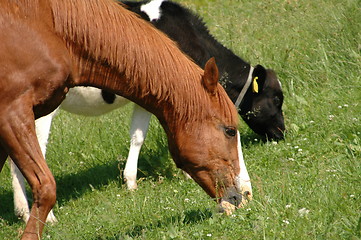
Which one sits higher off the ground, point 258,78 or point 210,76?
point 210,76

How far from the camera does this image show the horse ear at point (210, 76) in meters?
5.32

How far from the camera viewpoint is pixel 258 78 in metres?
8.31

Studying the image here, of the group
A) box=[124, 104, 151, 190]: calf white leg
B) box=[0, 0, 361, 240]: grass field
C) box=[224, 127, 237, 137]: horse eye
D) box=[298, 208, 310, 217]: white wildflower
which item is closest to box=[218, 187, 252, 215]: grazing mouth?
box=[0, 0, 361, 240]: grass field

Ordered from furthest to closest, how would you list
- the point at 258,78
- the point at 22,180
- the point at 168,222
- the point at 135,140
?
1. the point at 258,78
2. the point at 135,140
3. the point at 22,180
4. the point at 168,222

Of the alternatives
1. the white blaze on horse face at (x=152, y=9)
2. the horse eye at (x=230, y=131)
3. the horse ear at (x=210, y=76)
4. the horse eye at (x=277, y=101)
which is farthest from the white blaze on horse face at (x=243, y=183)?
the horse eye at (x=277, y=101)

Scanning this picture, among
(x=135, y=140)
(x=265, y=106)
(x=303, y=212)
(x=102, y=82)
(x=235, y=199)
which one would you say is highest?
(x=303, y=212)

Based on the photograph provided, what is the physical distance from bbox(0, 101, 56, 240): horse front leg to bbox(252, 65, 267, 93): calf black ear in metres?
Answer: 4.03

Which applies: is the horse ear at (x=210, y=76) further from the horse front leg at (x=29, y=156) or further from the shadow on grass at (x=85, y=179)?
the shadow on grass at (x=85, y=179)

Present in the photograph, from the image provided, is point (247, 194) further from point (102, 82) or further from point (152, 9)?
point (152, 9)

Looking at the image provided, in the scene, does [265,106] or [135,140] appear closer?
[135,140]

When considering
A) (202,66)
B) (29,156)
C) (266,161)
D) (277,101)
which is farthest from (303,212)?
(277,101)

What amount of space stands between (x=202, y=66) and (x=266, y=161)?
137cm

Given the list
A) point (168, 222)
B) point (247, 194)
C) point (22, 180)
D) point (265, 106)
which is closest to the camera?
point (168, 222)

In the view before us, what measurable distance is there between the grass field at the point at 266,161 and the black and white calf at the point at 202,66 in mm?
230
